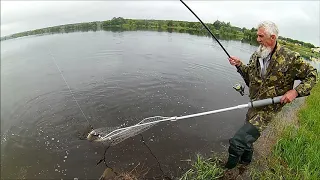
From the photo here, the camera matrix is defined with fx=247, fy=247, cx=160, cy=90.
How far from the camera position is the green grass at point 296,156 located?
5086 millimetres

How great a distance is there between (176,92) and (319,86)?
20.7 feet

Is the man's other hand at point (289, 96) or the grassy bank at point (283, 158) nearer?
the man's other hand at point (289, 96)

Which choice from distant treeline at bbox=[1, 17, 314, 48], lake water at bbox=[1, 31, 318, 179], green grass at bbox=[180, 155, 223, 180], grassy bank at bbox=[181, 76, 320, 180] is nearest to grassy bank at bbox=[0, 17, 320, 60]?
distant treeline at bbox=[1, 17, 314, 48]

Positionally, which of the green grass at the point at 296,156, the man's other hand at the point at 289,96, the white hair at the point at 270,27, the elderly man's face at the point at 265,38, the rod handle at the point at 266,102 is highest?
the white hair at the point at 270,27

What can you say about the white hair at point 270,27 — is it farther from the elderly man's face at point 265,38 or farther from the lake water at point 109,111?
the lake water at point 109,111

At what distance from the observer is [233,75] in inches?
566

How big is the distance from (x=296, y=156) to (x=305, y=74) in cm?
234

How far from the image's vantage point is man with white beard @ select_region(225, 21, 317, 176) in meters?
3.99

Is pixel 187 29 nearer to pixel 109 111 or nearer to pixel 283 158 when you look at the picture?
pixel 109 111

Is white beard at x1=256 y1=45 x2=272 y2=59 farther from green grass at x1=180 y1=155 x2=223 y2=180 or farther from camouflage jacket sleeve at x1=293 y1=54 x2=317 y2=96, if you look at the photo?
green grass at x1=180 y1=155 x2=223 y2=180

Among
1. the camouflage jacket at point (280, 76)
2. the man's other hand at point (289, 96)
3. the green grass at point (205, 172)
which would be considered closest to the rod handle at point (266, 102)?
the man's other hand at point (289, 96)

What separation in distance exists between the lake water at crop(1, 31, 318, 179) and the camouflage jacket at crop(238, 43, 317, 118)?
2764mm

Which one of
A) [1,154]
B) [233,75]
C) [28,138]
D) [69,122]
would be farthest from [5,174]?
[233,75]

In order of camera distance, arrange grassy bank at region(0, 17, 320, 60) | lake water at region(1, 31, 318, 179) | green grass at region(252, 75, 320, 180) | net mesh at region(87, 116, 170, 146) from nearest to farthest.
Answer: green grass at region(252, 75, 320, 180)
lake water at region(1, 31, 318, 179)
net mesh at region(87, 116, 170, 146)
grassy bank at region(0, 17, 320, 60)
